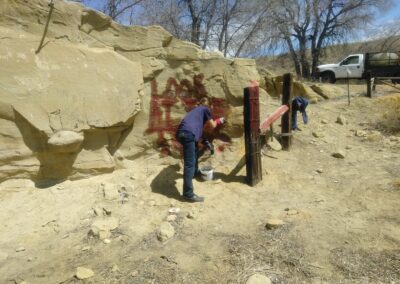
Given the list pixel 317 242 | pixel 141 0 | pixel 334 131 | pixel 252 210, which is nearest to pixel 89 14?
pixel 252 210

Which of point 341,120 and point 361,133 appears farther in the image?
point 341,120

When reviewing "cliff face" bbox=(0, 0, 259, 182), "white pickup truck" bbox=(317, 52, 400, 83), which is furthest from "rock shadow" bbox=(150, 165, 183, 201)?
"white pickup truck" bbox=(317, 52, 400, 83)

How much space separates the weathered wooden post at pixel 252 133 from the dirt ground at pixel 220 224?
196mm

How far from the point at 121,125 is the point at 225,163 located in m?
1.59

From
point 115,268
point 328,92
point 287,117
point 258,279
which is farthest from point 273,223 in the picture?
point 328,92

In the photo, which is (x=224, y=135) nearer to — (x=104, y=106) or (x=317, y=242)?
(x=104, y=106)

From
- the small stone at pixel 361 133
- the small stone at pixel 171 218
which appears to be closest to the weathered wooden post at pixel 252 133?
the small stone at pixel 171 218

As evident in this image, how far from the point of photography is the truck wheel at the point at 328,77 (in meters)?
17.8

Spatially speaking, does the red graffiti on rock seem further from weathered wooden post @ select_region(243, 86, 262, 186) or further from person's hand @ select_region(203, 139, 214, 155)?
weathered wooden post @ select_region(243, 86, 262, 186)

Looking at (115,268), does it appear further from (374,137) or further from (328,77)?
(328,77)

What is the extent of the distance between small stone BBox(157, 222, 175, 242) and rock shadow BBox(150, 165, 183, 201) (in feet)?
2.28

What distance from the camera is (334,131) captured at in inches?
303

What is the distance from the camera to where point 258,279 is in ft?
10.9

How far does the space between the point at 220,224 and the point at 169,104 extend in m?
2.15
